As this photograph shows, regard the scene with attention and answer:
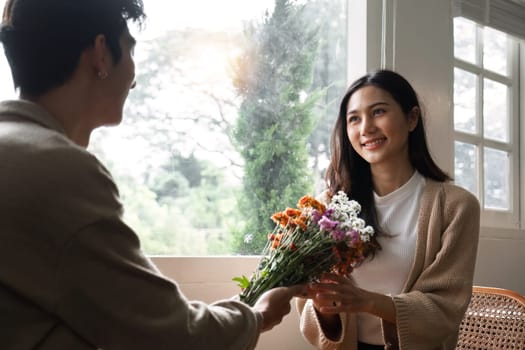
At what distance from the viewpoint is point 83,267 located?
1.03 metres

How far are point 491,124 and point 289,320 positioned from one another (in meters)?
2.03

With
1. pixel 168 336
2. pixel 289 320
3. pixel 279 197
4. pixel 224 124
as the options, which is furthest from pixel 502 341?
pixel 168 336

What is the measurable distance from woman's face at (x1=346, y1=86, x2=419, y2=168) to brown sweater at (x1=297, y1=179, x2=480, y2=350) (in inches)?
6.7

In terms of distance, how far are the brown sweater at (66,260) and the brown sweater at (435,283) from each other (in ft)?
2.94

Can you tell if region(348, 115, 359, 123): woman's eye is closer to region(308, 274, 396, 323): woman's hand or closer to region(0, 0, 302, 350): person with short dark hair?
region(308, 274, 396, 323): woman's hand

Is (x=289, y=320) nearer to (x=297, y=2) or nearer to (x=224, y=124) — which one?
(x=224, y=124)

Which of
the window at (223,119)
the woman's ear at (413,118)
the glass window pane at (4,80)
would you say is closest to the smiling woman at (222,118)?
the window at (223,119)

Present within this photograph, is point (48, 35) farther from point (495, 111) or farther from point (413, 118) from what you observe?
point (495, 111)

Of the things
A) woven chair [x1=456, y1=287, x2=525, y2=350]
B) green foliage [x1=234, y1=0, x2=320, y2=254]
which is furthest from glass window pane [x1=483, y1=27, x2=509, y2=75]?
woven chair [x1=456, y1=287, x2=525, y2=350]

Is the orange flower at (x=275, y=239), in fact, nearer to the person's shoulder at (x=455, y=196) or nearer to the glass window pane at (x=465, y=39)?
the person's shoulder at (x=455, y=196)

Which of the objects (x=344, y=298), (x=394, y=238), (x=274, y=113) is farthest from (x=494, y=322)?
(x=274, y=113)

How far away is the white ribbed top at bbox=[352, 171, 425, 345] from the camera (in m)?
1.96

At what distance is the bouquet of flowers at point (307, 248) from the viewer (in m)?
1.64

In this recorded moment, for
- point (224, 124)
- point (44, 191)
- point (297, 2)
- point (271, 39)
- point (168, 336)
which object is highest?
point (297, 2)
